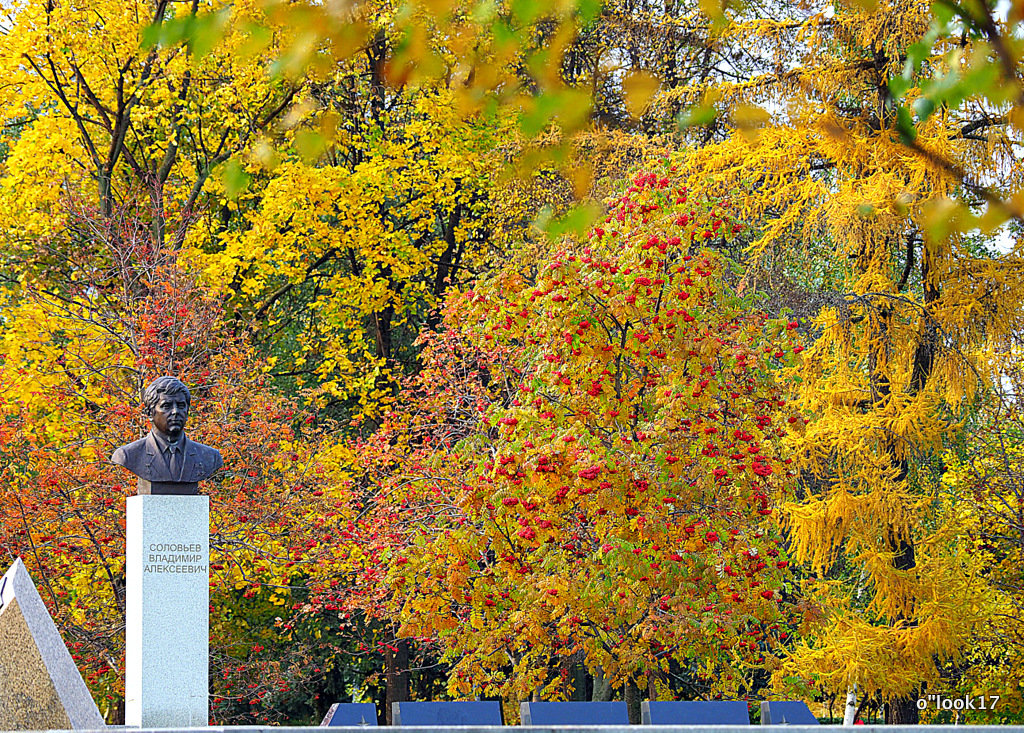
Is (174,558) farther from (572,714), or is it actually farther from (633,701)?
(633,701)

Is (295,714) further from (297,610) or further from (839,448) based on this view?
(839,448)

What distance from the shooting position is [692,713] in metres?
11.3

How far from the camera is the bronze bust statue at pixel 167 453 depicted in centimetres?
1009

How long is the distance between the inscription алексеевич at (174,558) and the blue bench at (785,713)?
232 inches

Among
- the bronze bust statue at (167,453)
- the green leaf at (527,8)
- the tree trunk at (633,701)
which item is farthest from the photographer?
the tree trunk at (633,701)

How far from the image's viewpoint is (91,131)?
19.8 metres

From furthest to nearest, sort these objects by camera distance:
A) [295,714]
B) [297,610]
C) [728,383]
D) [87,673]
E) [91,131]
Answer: [295,714] < [91,131] < [297,610] < [87,673] < [728,383]

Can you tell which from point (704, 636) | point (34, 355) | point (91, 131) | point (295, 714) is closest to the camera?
point (704, 636)

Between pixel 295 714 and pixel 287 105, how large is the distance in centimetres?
1158

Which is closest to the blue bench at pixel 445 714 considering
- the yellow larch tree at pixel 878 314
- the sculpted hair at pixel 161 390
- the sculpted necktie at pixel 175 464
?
the sculpted necktie at pixel 175 464

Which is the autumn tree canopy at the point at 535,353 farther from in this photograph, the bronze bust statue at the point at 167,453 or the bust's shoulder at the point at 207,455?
the bust's shoulder at the point at 207,455

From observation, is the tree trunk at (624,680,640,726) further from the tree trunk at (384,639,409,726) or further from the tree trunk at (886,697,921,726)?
the tree trunk at (384,639,409,726)

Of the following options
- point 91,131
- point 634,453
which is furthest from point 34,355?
point 634,453

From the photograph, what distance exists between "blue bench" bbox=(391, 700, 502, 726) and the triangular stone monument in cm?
326
